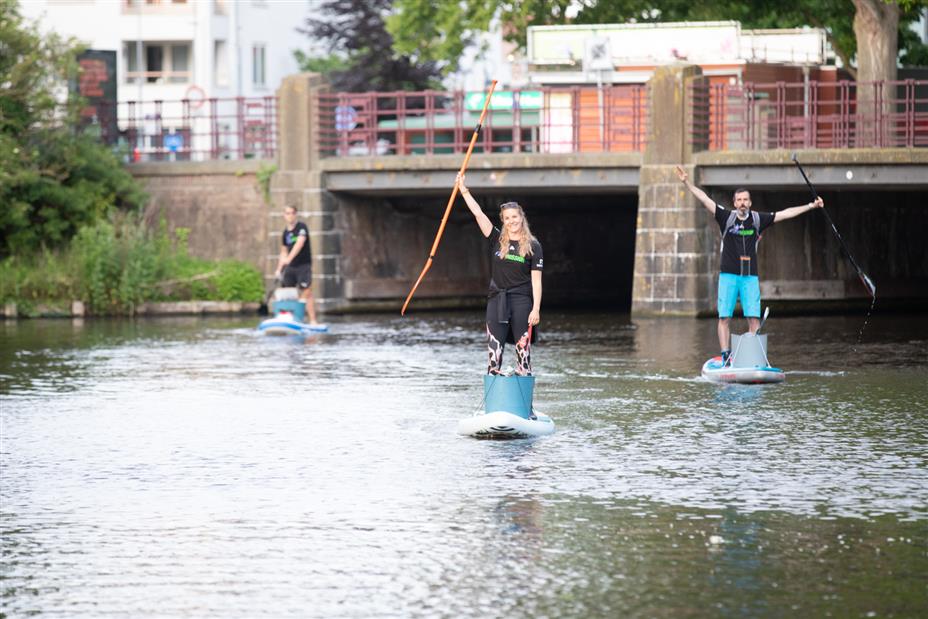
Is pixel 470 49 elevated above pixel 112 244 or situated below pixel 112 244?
above

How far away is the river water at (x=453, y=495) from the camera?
28.3ft

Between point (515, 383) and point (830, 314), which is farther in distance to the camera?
point (830, 314)

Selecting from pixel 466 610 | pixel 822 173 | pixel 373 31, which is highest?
pixel 373 31

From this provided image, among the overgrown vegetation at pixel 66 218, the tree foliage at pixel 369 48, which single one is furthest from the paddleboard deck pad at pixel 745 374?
the tree foliage at pixel 369 48

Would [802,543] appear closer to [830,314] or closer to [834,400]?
[834,400]

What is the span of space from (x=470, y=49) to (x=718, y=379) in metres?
61.7

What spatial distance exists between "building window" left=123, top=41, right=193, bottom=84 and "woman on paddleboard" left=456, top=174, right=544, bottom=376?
57.6 m

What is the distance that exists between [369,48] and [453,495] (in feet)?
166

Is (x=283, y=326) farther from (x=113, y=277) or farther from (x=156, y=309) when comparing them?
(x=113, y=277)

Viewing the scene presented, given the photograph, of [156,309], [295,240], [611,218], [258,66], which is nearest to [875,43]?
[611,218]

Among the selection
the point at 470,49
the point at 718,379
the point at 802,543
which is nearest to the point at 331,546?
the point at 802,543

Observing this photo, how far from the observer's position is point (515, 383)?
13.9 m

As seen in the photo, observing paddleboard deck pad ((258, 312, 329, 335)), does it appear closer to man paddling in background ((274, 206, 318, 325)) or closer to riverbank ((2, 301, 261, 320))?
man paddling in background ((274, 206, 318, 325))

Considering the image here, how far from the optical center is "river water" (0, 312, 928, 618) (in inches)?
339
